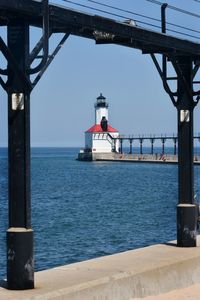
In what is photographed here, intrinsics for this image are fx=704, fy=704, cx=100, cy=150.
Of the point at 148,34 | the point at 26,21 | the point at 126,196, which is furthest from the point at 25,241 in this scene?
the point at 126,196

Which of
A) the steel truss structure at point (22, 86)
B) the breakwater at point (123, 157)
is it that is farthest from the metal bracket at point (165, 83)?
the breakwater at point (123, 157)

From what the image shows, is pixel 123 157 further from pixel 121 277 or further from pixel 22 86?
pixel 22 86

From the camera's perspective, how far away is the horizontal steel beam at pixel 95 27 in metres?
9.77

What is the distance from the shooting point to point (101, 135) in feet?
518

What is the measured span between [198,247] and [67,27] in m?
5.58

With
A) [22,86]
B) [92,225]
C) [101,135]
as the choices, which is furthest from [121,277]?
[101,135]

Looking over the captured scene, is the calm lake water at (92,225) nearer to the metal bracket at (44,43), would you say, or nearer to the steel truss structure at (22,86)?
the steel truss structure at (22,86)

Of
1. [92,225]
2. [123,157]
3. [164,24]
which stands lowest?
[92,225]

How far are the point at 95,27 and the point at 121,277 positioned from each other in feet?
13.2

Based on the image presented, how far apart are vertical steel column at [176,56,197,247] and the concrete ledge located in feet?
1.31

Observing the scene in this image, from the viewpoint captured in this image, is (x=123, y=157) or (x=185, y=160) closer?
(x=185, y=160)

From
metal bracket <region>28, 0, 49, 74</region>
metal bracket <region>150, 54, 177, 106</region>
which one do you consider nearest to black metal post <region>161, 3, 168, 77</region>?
metal bracket <region>150, 54, 177, 106</region>

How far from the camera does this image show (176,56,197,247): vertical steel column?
1416 cm

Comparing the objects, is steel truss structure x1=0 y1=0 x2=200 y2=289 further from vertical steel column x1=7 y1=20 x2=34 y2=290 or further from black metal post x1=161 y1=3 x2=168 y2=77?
black metal post x1=161 y1=3 x2=168 y2=77
